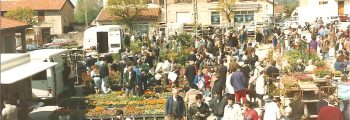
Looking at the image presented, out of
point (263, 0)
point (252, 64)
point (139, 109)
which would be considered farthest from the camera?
point (263, 0)

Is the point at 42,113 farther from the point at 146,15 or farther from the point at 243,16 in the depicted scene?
the point at 146,15

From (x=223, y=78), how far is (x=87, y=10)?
89.8m

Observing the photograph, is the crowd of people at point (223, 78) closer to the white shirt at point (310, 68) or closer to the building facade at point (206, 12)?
the white shirt at point (310, 68)

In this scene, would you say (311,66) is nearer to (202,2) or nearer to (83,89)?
(83,89)

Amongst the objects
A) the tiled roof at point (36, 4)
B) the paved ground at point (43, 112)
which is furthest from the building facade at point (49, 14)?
the paved ground at point (43, 112)

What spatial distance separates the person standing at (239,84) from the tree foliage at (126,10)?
44.6 meters

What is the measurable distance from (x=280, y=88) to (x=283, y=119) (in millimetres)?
2683

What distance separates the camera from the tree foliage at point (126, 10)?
6106 cm

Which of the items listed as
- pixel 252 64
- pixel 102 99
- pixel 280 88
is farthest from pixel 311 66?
pixel 102 99

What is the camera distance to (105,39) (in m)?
36.5

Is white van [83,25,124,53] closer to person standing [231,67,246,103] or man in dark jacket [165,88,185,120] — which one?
person standing [231,67,246,103]

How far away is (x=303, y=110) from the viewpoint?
1395 cm

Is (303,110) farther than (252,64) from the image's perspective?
No

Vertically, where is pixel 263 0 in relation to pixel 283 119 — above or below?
above
